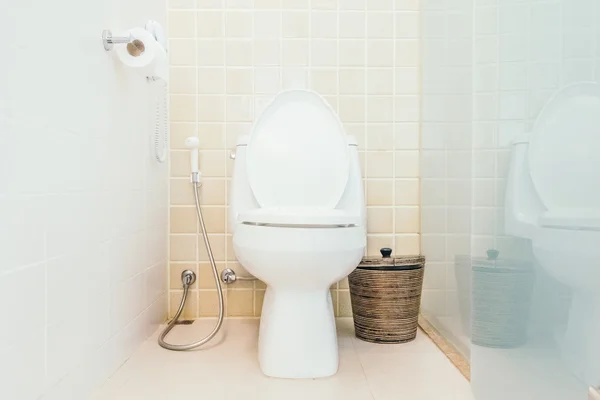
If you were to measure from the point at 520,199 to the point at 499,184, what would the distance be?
14 cm

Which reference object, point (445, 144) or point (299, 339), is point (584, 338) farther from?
point (445, 144)

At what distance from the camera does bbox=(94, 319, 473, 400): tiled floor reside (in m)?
1.21

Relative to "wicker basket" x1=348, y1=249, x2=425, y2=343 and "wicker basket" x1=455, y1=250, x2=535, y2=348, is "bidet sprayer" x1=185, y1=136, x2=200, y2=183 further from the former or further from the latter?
"wicker basket" x1=455, y1=250, x2=535, y2=348

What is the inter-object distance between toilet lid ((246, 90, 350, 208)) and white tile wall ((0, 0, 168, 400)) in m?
0.39

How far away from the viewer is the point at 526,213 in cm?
84

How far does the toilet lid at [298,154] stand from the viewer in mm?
1655

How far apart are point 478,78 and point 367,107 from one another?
2.68ft

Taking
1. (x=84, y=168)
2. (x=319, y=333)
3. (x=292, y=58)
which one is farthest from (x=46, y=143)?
(x=292, y=58)

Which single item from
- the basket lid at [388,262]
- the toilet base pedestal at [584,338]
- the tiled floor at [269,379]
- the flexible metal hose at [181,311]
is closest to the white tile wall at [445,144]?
the basket lid at [388,262]

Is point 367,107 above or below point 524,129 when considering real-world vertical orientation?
above

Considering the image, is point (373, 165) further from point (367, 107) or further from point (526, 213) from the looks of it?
point (526, 213)

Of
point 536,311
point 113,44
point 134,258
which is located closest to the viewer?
point 536,311

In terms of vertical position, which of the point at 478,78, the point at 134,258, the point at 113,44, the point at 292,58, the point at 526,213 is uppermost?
the point at 292,58

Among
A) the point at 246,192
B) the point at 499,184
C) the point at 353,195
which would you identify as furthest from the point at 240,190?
the point at 499,184
